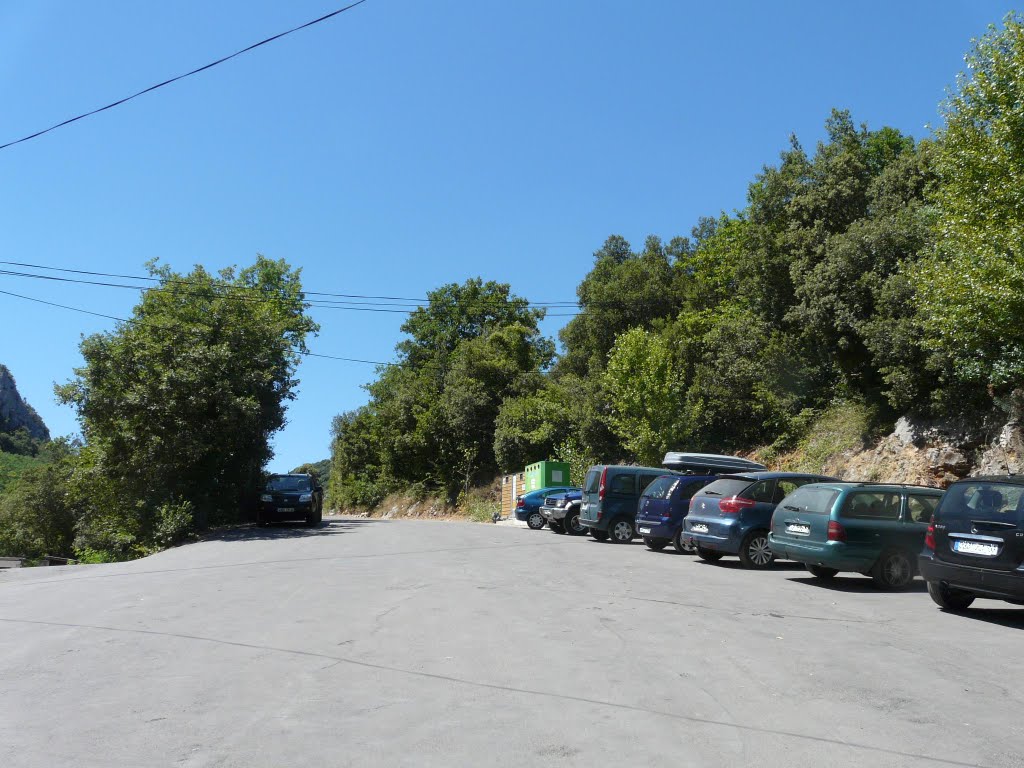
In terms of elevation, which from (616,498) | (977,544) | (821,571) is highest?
(616,498)

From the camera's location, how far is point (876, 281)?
80.6ft

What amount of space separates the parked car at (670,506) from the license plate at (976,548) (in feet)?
25.8

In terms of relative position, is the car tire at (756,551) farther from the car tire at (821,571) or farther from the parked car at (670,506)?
the parked car at (670,506)

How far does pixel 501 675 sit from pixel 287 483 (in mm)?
23317

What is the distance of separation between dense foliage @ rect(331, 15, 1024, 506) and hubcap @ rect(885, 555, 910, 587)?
233 inches

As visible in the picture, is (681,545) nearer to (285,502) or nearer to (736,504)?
(736,504)

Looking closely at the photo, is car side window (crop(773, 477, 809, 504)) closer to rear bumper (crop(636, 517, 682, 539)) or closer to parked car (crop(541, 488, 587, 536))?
rear bumper (crop(636, 517, 682, 539))

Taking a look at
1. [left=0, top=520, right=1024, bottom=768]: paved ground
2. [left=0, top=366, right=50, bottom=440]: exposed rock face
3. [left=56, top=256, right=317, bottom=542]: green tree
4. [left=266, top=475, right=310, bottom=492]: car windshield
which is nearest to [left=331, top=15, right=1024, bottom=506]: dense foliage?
[left=0, top=520, right=1024, bottom=768]: paved ground

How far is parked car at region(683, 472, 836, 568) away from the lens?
48.9 feet

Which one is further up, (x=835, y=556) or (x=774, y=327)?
(x=774, y=327)

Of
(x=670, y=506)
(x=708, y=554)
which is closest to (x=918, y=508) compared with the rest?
(x=708, y=554)

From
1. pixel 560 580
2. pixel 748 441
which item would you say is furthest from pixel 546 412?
pixel 560 580

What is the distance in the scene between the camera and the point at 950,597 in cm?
1038

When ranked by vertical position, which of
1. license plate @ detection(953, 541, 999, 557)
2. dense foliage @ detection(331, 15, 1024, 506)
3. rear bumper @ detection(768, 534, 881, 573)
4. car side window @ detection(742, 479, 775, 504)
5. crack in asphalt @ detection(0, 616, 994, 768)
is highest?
dense foliage @ detection(331, 15, 1024, 506)
